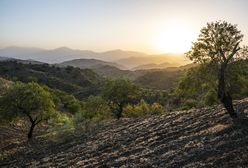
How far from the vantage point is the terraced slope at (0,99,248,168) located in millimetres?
21428

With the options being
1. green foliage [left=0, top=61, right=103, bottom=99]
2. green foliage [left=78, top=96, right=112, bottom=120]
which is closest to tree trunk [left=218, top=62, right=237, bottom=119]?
green foliage [left=78, top=96, right=112, bottom=120]

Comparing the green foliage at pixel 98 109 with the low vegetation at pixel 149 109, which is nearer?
the low vegetation at pixel 149 109

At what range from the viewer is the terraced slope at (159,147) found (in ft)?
70.3

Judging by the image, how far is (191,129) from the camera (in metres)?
29.7

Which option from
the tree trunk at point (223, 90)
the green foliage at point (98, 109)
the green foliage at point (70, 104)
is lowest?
the green foliage at point (70, 104)

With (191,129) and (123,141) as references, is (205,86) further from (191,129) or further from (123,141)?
(123,141)

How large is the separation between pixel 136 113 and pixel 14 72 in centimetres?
10880

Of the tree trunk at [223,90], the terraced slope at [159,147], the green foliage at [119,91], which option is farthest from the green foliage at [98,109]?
the tree trunk at [223,90]

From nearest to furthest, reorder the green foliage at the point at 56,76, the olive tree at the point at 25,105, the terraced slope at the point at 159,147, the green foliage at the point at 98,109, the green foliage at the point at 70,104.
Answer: the terraced slope at the point at 159,147 < the olive tree at the point at 25,105 < the green foliage at the point at 98,109 < the green foliage at the point at 70,104 < the green foliage at the point at 56,76

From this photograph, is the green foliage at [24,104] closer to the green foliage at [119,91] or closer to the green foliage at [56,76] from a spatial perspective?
the green foliage at [119,91]

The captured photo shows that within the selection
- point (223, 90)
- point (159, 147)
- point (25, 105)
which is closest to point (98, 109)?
point (25, 105)

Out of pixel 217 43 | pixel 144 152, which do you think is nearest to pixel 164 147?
pixel 144 152

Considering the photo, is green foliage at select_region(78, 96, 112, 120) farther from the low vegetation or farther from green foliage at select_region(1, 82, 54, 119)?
green foliage at select_region(1, 82, 54, 119)

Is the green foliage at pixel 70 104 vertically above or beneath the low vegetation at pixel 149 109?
beneath
